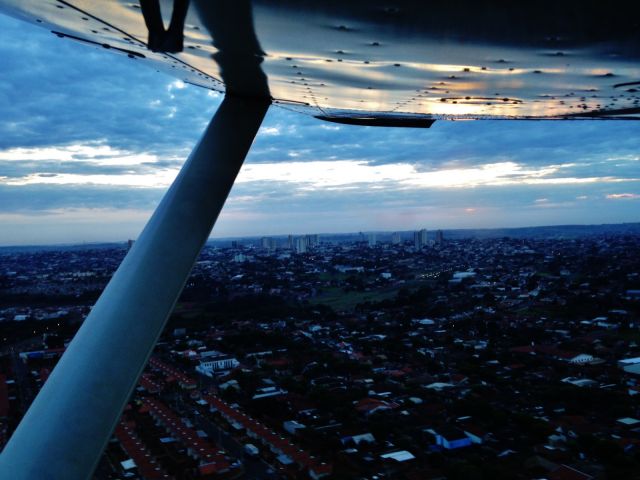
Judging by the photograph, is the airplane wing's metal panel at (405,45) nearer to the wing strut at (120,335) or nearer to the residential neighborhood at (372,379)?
the wing strut at (120,335)

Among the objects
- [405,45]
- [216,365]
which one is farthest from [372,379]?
[405,45]

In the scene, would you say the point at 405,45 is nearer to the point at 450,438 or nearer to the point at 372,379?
the point at 450,438

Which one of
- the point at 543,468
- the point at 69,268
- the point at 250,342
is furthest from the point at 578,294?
the point at 69,268

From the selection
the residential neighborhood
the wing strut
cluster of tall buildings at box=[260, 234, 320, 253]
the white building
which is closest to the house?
the residential neighborhood

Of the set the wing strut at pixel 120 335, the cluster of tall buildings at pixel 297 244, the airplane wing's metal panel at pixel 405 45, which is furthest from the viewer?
the cluster of tall buildings at pixel 297 244

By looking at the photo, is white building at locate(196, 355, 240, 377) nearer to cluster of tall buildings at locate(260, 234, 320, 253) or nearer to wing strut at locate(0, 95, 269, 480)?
wing strut at locate(0, 95, 269, 480)

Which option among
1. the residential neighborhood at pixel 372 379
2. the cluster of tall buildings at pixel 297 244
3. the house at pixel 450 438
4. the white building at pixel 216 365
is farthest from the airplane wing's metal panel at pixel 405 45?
the cluster of tall buildings at pixel 297 244

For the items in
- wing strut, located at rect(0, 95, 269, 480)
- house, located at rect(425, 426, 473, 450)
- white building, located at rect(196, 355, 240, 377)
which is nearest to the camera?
wing strut, located at rect(0, 95, 269, 480)

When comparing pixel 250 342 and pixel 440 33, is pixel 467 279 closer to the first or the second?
pixel 250 342
